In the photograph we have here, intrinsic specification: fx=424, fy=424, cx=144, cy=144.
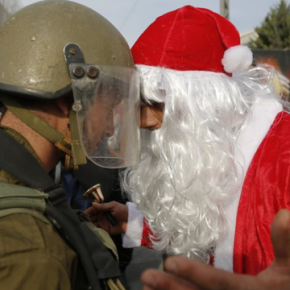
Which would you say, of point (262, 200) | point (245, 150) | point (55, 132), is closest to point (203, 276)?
point (55, 132)

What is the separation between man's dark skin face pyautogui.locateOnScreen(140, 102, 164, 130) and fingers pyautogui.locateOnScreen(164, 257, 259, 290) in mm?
1705

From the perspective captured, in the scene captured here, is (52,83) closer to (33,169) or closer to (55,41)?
(55,41)

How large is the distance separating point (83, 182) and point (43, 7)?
1966 millimetres

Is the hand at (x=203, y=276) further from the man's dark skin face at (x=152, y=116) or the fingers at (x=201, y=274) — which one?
the man's dark skin face at (x=152, y=116)

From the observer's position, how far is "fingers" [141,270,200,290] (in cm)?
61

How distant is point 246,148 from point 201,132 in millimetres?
326

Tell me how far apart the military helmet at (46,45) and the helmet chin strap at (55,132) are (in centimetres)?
6

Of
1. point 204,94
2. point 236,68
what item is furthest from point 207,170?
point 236,68

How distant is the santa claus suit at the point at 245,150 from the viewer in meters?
1.80

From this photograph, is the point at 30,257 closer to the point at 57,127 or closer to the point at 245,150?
the point at 57,127

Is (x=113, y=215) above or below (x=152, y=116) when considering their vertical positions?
below

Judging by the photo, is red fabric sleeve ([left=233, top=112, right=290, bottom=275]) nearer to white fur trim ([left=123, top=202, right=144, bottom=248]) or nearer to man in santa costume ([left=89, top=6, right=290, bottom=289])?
man in santa costume ([left=89, top=6, right=290, bottom=289])

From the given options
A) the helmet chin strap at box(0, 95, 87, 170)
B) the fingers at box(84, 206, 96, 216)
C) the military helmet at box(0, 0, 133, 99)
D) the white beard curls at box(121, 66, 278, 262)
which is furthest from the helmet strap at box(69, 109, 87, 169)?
the fingers at box(84, 206, 96, 216)

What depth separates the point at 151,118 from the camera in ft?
7.73
